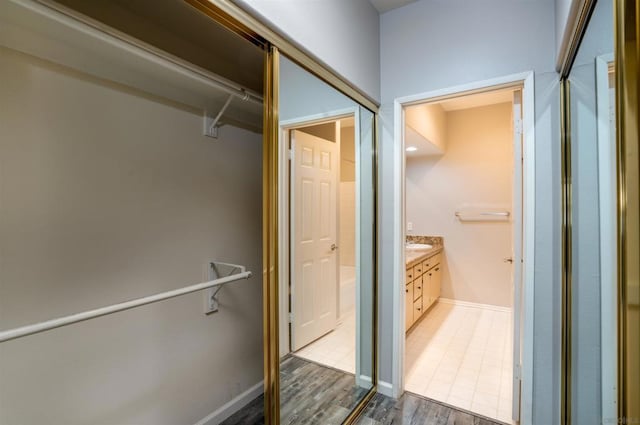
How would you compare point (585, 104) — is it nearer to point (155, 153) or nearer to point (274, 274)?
point (274, 274)

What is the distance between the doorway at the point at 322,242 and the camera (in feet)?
5.51

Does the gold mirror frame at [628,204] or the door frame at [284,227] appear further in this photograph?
the door frame at [284,227]

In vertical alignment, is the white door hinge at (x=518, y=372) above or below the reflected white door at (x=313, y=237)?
below

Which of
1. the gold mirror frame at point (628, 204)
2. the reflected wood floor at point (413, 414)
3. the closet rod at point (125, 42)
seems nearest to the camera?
the gold mirror frame at point (628, 204)

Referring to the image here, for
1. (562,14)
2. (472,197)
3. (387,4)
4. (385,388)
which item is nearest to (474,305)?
(472,197)

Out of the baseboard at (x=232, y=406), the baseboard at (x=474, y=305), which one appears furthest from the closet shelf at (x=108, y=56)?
the baseboard at (x=474, y=305)

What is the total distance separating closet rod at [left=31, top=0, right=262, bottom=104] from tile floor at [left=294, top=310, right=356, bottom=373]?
1612 mm

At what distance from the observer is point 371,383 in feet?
7.32

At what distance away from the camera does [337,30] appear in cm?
173

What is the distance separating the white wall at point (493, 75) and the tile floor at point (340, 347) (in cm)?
24

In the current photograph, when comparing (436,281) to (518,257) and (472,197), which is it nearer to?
(472,197)

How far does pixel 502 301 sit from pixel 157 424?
163 inches

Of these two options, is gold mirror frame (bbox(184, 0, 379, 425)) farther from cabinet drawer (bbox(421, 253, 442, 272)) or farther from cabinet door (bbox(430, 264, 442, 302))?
cabinet door (bbox(430, 264, 442, 302))

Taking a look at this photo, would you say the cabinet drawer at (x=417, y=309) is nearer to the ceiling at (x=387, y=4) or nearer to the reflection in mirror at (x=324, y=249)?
the reflection in mirror at (x=324, y=249)
